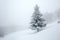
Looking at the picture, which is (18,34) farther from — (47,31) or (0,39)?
(47,31)

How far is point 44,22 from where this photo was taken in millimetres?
1881

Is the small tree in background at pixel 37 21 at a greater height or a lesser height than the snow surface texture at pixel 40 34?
greater

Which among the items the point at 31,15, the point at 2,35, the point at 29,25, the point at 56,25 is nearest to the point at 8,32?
the point at 2,35

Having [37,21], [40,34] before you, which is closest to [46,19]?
[37,21]

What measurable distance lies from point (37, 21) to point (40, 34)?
281mm

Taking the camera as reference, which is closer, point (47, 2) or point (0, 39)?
point (0, 39)

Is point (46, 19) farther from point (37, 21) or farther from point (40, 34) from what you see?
point (40, 34)

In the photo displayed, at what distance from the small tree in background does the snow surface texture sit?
→ 0.35ft

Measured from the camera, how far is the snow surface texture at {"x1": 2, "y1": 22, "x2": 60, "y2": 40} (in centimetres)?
182

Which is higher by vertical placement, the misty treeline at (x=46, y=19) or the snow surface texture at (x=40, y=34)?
the misty treeline at (x=46, y=19)

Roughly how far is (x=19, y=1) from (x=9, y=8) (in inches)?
10.6

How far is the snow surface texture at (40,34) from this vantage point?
1.82 m

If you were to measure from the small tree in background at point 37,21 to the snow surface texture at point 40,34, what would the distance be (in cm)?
11

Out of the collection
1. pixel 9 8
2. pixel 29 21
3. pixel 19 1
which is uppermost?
pixel 19 1
